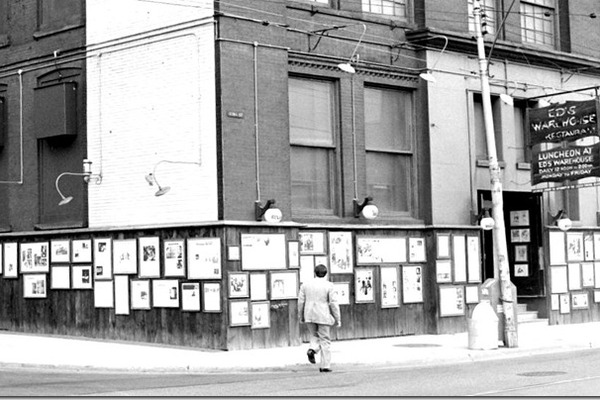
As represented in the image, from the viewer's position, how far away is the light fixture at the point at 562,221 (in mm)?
29406

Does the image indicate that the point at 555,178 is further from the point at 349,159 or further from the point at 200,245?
the point at 200,245

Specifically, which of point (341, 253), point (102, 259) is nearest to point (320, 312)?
point (341, 253)

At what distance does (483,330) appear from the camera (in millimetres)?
22172

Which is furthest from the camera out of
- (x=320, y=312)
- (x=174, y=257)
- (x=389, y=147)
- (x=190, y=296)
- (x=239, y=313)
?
(x=389, y=147)

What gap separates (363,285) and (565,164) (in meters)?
6.29

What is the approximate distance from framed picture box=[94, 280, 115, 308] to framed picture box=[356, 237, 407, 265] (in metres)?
5.87

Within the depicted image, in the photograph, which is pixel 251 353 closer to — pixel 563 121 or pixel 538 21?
pixel 563 121

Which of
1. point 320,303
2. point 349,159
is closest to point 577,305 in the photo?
point 349,159

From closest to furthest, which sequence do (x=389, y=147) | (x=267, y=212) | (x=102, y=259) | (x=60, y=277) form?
(x=267, y=212) → (x=102, y=259) → (x=60, y=277) → (x=389, y=147)

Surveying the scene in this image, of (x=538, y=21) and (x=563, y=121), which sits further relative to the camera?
(x=538, y=21)

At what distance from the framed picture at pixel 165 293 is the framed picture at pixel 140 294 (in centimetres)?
20

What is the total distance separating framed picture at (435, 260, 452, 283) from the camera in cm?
2657

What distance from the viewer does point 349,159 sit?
83.3 feet

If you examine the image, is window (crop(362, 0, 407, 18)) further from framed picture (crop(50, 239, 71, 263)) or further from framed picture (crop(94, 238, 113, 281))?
framed picture (crop(50, 239, 71, 263))
